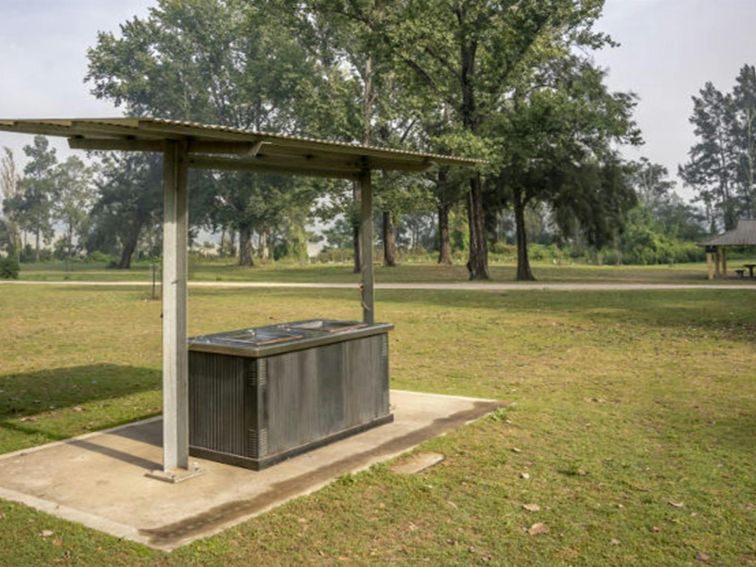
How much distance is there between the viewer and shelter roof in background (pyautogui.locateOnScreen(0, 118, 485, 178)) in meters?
4.80

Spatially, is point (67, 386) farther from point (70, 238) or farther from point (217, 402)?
point (70, 238)

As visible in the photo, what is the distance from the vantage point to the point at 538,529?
4348 millimetres

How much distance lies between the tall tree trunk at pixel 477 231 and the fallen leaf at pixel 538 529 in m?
27.3

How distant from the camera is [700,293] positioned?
73.5 feet

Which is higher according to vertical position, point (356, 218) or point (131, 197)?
point (131, 197)

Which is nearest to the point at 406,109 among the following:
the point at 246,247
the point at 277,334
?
Result: the point at 246,247

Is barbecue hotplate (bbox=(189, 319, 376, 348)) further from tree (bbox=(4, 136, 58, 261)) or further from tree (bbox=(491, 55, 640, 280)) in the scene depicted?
tree (bbox=(4, 136, 58, 261))

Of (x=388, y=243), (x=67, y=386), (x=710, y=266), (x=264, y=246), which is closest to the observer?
(x=67, y=386)

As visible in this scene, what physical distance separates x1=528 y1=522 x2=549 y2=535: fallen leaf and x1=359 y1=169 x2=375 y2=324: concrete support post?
11.8 feet

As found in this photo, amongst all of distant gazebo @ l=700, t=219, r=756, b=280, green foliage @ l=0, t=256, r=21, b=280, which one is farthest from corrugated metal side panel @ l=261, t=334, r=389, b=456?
green foliage @ l=0, t=256, r=21, b=280

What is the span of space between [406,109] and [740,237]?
1840 cm

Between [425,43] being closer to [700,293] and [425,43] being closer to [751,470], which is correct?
[700,293]

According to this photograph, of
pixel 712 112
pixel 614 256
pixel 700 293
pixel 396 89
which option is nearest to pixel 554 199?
pixel 700 293

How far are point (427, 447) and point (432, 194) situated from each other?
33.0 m
